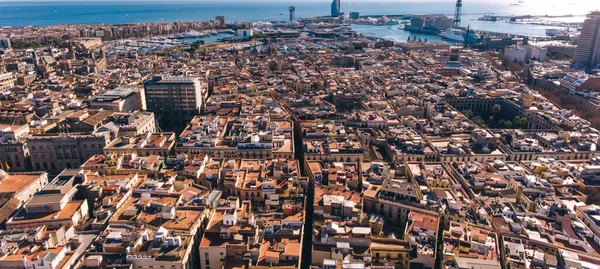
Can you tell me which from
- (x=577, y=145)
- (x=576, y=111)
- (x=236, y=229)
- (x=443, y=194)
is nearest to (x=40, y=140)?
(x=236, y=229)

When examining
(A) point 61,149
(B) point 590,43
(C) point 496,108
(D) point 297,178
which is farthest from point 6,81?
(B) point 590,43

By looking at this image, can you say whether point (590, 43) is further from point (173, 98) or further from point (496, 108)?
point (173, 98)

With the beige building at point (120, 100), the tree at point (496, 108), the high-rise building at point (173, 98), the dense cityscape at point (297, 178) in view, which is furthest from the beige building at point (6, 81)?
the tree at point (496, 108)

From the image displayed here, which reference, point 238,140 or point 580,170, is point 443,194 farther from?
point 238,140

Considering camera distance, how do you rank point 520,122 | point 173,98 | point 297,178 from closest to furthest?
point 297,178 → point 520,122 → point 173,98

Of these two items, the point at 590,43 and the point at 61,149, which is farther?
the point at 590,43

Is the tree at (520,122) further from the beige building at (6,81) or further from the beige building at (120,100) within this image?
the beige building at (6,81)

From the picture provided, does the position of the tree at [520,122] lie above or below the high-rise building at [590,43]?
below
